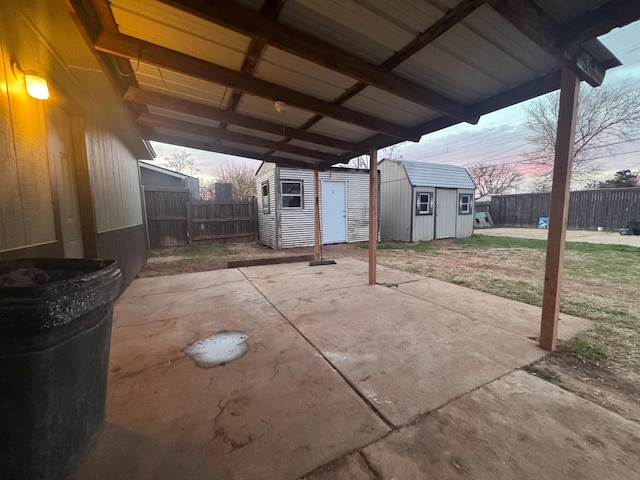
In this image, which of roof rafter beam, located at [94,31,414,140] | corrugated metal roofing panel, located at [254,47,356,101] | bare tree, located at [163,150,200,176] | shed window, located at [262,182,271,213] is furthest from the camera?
bare tree, located at [163,150,200,176]

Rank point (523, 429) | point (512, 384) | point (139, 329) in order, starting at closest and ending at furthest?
point (523, 429)
point (512, 384)
point (139, 329)

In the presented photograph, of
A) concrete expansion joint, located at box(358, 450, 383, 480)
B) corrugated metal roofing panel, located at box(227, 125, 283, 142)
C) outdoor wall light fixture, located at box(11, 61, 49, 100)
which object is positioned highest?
corrugated metal roofing panel, located at box(227, 125, 283, 142)

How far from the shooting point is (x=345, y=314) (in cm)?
325

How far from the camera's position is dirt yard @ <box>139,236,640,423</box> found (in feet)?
6.54

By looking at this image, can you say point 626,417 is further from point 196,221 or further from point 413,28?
point 196,221

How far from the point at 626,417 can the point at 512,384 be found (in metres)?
0.56

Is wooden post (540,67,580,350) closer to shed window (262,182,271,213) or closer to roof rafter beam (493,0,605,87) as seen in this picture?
roof rafter beam (493,0,605,87)

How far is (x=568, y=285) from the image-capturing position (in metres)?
4.50

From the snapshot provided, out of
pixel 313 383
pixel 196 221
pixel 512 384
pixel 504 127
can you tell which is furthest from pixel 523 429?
pixel 504 127

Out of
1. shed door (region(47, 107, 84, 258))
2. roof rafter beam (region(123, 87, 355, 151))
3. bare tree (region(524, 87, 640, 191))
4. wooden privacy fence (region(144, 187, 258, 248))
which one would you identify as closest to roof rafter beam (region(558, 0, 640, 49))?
roof rafter beam (region(123, 87, 355, 151))

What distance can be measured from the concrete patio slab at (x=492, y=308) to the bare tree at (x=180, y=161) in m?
21.0

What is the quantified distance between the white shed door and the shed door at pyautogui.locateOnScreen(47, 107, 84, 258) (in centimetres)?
704

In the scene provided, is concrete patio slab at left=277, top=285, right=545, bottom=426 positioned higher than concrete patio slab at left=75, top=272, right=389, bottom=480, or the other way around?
concrete patio slab at left=75, top=272, right=389, bottom=480

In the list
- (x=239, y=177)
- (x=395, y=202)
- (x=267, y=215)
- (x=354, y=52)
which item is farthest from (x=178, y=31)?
(x=239, y=177)
